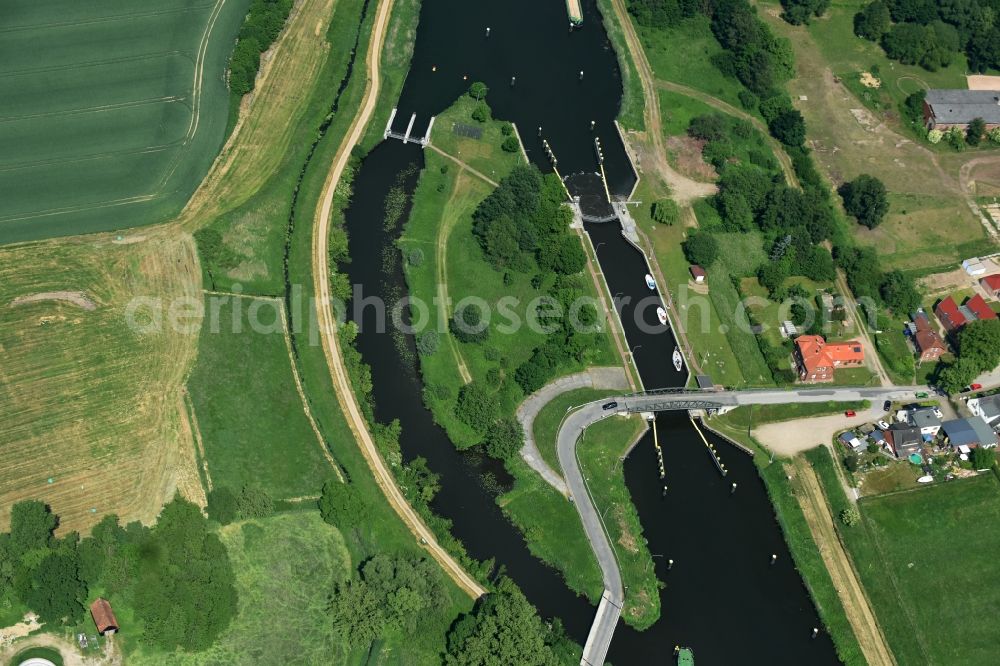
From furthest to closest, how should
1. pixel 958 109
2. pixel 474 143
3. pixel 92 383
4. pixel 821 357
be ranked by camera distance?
Result: pixel 958 109 → pixel 474 143 → pixel 821 357 → pixel 92 383

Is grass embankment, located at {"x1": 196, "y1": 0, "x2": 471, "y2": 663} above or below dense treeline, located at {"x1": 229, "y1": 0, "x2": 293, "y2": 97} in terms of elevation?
below

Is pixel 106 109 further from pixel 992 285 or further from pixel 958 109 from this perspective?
pixel 958 109

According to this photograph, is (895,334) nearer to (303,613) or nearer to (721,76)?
(721,76)

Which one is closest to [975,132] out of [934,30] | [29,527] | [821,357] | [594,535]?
[934,30]

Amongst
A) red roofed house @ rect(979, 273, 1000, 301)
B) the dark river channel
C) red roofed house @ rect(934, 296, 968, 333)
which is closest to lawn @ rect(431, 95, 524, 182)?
the dark river channel

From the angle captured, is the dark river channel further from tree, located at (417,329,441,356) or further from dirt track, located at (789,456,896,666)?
dirt track, located at (789,456,896,666)

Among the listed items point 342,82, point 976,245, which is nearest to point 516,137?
point 342,82
